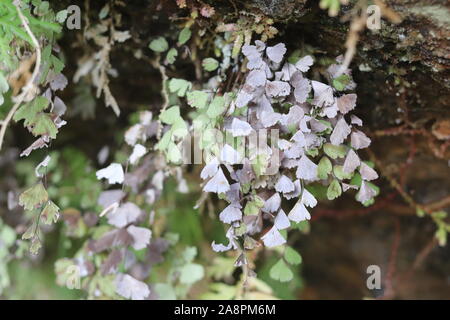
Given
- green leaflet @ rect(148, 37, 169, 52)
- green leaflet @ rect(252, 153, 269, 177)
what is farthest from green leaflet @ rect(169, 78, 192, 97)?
green leaflet @ rect(252, 153, 269, 177)

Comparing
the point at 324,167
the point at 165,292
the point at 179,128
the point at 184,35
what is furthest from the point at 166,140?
the point at 165,292

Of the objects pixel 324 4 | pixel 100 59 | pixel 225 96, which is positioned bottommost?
pixel 100 59

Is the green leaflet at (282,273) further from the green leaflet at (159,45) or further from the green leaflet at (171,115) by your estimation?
the green leaflet at (159,45)

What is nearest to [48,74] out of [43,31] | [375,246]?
[43,31]

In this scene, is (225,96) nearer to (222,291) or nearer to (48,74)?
(48,74)

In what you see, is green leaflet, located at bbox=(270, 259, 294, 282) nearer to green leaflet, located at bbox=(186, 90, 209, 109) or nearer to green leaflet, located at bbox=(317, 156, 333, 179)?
green leaflet, located at bbox=(317, 156, 333, 179)

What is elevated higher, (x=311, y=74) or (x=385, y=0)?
(x=385, y=0)
